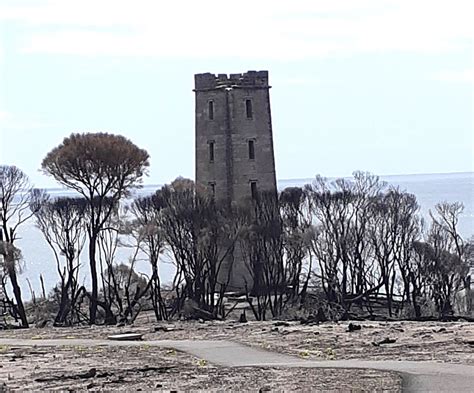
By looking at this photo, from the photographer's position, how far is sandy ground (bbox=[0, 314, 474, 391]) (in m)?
20.0

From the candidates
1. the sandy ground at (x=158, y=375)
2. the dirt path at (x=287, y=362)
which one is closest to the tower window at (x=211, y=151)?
the dirt path at (x=287, y=362)

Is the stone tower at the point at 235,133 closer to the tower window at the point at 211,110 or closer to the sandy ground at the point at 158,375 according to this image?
the tower window at the point at 211,110

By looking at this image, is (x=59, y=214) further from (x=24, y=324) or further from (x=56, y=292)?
(x=24, y=324)

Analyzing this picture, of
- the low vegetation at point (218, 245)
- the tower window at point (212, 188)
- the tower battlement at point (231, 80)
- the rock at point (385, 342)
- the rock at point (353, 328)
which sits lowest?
the rock at point (385, 342)

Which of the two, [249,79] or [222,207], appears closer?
[222,207]

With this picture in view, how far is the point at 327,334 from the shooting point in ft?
94.9

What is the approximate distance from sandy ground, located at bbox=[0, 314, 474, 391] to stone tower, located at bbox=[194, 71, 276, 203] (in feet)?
110

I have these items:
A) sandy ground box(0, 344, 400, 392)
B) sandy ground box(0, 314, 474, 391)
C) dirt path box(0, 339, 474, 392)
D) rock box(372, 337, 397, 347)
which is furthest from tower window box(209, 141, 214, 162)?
rock box(372, 337, 397, 347)

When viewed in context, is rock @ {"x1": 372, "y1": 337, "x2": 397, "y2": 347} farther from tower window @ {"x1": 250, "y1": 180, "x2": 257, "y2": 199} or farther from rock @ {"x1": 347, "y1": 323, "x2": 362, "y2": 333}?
tower window @ {"x1": 250, "y1": 180, "x2": 257, "y2": 199}

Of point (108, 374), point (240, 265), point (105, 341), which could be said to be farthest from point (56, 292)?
point (108, 374)

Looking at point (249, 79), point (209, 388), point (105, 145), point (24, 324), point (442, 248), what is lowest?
point (209, 388)

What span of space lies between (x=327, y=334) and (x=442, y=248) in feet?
106

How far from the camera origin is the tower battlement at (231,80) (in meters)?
68.3

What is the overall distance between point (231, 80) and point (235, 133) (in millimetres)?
3072
